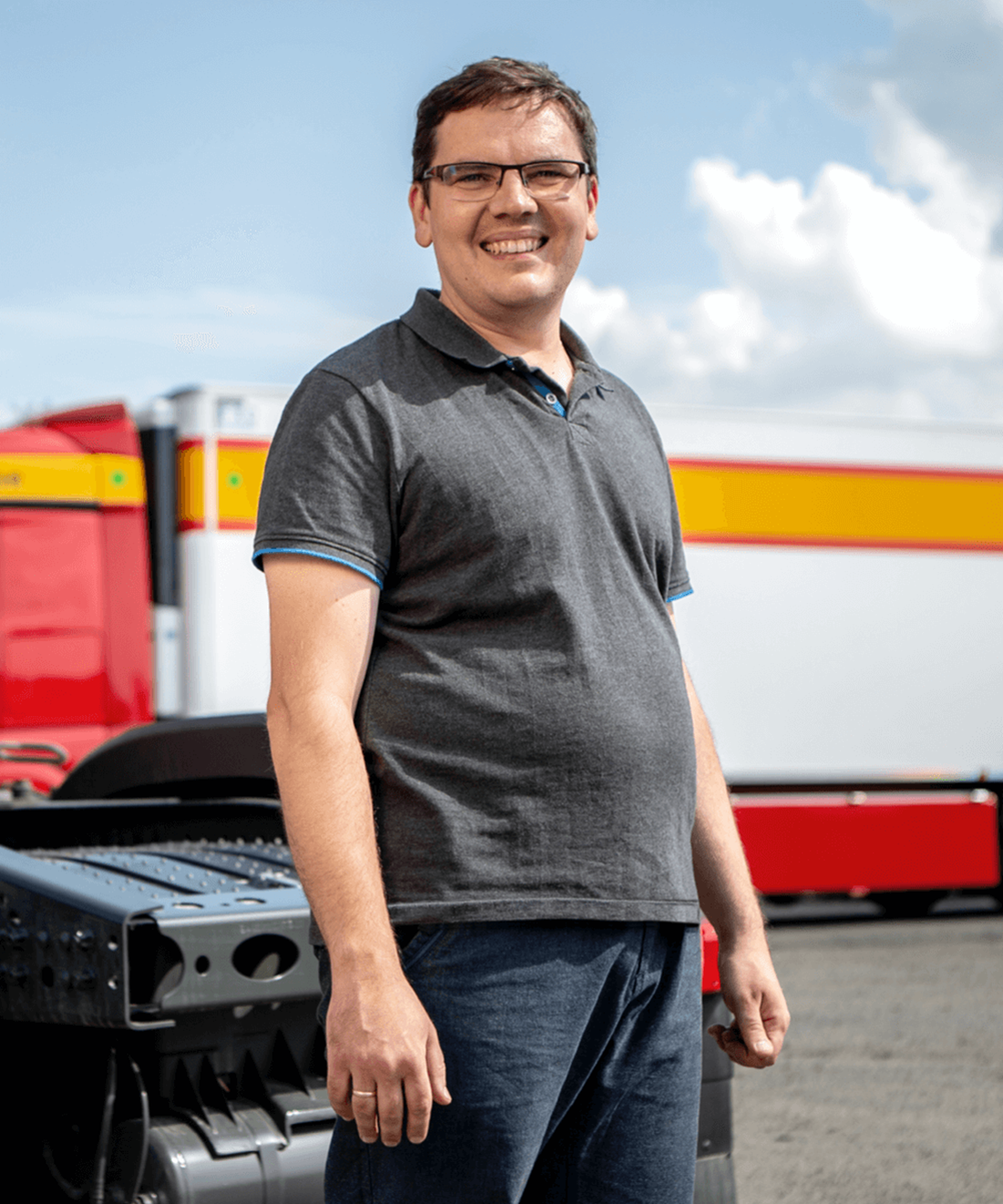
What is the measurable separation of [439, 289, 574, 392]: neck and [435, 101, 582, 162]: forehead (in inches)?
6.8

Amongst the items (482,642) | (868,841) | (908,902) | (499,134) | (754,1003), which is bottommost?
(908,902)

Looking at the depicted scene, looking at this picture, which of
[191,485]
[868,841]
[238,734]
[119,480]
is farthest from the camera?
[868,841]

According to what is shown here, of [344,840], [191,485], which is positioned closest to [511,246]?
[344,840]

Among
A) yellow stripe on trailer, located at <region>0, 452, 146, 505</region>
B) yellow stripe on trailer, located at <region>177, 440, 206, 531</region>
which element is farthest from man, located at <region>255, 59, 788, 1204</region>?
yellow stripe on trailer, located at <region>177, 440, 206, 531</region>

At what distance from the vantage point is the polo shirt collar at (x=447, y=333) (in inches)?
70.1

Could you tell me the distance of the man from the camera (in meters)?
1.62

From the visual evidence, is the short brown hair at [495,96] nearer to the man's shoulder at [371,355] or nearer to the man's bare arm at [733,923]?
the man's shoulder at [371,355]

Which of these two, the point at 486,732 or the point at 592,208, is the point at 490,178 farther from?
the point at 486,732

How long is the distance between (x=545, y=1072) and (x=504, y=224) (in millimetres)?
960

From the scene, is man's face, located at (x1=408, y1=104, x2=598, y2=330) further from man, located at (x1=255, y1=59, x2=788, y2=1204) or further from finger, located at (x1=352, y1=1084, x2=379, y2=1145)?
finger, located at (x1=352, y1=1084, x2=379, y2=1145)

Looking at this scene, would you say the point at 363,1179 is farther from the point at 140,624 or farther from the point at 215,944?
the point at 140,624

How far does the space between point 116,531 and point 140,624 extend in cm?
50

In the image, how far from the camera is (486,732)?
1.65 metres

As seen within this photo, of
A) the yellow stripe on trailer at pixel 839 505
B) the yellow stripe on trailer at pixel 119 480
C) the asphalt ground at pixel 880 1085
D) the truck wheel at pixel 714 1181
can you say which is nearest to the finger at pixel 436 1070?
the truck wheel at pixel 714 1181
